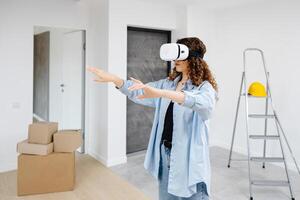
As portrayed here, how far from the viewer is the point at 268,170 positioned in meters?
3.80

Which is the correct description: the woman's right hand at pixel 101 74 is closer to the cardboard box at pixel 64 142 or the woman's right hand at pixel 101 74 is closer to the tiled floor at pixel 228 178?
the cardboard box at pixel 64 142

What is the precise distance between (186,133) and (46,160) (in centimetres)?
200

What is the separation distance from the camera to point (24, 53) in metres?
3.63

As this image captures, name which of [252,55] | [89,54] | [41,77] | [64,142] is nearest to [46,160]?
[64,142]

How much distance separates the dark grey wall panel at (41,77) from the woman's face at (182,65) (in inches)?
153

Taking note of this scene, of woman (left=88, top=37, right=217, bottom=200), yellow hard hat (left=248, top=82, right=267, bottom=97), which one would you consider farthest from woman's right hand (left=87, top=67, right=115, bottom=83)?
yellow hard hat (left=248, top=82, right=267, bottom=97)

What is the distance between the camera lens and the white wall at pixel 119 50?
377cm

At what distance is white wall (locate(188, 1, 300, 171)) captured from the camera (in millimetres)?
3783

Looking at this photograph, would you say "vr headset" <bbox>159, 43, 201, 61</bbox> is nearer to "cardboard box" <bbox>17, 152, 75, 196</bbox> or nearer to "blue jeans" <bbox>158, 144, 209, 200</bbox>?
"blue jeans" <bbox>158, 144, 209, 200</bbox>

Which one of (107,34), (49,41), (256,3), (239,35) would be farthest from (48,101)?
(256,3)

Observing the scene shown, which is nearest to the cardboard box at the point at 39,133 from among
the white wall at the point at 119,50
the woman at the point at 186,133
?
the white wall at the point at 119,50

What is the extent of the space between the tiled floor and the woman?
5.10 ft

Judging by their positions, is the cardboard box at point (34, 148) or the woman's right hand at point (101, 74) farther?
the cardboard box at point (34, 148)

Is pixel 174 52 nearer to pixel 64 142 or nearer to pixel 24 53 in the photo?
pixel 64 142
